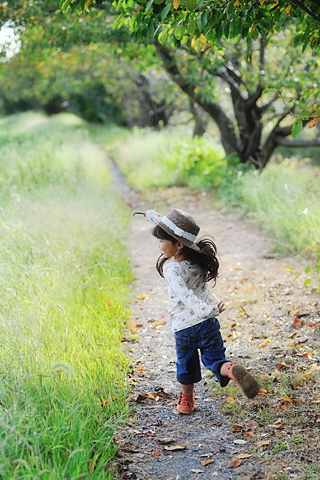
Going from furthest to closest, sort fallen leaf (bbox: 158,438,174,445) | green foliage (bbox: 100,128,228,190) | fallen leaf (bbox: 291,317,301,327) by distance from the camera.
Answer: green foliage (bbox: 100,128,228,190) → fallen leaf (bbox: 291,317,301,327) → fallen leaf (bbox: 158,438,174,445)

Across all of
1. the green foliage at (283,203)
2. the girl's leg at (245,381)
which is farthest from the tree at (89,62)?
the girl's leg at (245,381)

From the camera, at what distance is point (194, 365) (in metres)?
2.87

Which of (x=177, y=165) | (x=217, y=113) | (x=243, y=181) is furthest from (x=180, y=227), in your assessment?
(x=177, y=165)

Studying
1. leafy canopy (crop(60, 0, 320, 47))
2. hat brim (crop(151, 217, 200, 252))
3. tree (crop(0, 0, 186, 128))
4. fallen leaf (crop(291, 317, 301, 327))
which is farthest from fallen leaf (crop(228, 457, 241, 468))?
tree (crop(0, 0, 186, 128))

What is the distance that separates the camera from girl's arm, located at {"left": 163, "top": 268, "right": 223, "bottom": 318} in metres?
2.67

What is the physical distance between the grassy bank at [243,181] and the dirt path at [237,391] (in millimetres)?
588

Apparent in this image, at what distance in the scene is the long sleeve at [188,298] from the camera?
2.67 meters

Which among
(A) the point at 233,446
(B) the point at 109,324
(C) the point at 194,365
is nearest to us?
(A) the point at 233,446

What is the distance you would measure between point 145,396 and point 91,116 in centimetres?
3529

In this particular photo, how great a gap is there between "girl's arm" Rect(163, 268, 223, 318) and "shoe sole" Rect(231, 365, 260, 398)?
1.21 feet

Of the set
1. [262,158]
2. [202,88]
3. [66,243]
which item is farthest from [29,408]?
[262,158]

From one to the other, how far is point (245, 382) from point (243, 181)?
23.3ft

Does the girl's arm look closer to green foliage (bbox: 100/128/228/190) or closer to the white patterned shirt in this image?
the white patterned shirt

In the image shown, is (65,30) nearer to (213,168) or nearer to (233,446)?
(213,168)
